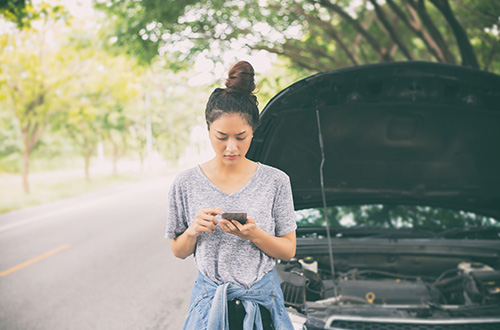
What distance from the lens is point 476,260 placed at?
328 centimetres

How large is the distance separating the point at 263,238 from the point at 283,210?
181 mm

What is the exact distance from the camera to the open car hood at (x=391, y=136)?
2375mm

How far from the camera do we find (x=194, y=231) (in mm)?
1686

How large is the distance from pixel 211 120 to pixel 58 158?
4960 cm

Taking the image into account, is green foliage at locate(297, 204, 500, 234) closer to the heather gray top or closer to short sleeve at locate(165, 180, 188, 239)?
the heather gray top

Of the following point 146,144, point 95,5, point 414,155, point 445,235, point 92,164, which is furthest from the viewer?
point 92,164

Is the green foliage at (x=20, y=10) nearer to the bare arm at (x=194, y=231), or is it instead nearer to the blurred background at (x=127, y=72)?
the blurred background at (x=127, y=72)

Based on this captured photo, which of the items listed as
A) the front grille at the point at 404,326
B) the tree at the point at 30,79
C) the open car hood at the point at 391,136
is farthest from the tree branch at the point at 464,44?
the tree at the point at 30,79

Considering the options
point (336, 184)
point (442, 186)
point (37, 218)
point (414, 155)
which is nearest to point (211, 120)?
point (336, 184)

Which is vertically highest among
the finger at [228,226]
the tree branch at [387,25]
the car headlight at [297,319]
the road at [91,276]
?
the tree branch at [387,25]

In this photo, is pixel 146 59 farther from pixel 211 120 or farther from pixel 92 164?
pixel 92 164

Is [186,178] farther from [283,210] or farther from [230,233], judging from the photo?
[283,210]

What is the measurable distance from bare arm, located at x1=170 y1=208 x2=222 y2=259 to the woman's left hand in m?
0.04

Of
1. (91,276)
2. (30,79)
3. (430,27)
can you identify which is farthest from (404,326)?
(30,79)
